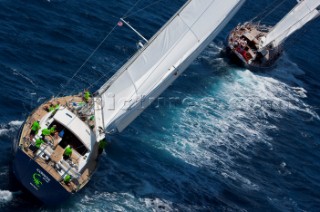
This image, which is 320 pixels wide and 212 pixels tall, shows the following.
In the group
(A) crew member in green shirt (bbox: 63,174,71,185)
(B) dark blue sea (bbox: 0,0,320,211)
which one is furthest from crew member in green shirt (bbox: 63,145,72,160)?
(B) dark blue sea (bbox: 0,0,320,211)

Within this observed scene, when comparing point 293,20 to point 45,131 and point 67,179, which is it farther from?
point 67,179

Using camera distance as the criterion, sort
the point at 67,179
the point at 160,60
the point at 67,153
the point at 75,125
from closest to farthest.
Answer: the point at 67,179
the point at 67,153
the point at 75,125
the point at 160,60

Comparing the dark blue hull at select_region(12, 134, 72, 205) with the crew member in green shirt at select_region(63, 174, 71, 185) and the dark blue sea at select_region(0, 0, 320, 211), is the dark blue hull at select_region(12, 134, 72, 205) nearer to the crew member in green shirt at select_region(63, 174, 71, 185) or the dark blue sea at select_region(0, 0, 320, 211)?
the crew member in green shirt at select_region(63, 174, 71, 185)

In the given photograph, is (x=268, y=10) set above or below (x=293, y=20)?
below

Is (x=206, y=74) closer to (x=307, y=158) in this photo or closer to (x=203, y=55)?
(x=203, y=55)

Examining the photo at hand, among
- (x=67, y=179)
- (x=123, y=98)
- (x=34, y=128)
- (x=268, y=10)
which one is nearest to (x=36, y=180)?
(x=67, y=179)

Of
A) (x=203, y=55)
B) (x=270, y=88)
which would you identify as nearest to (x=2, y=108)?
(x=203, y=55)
